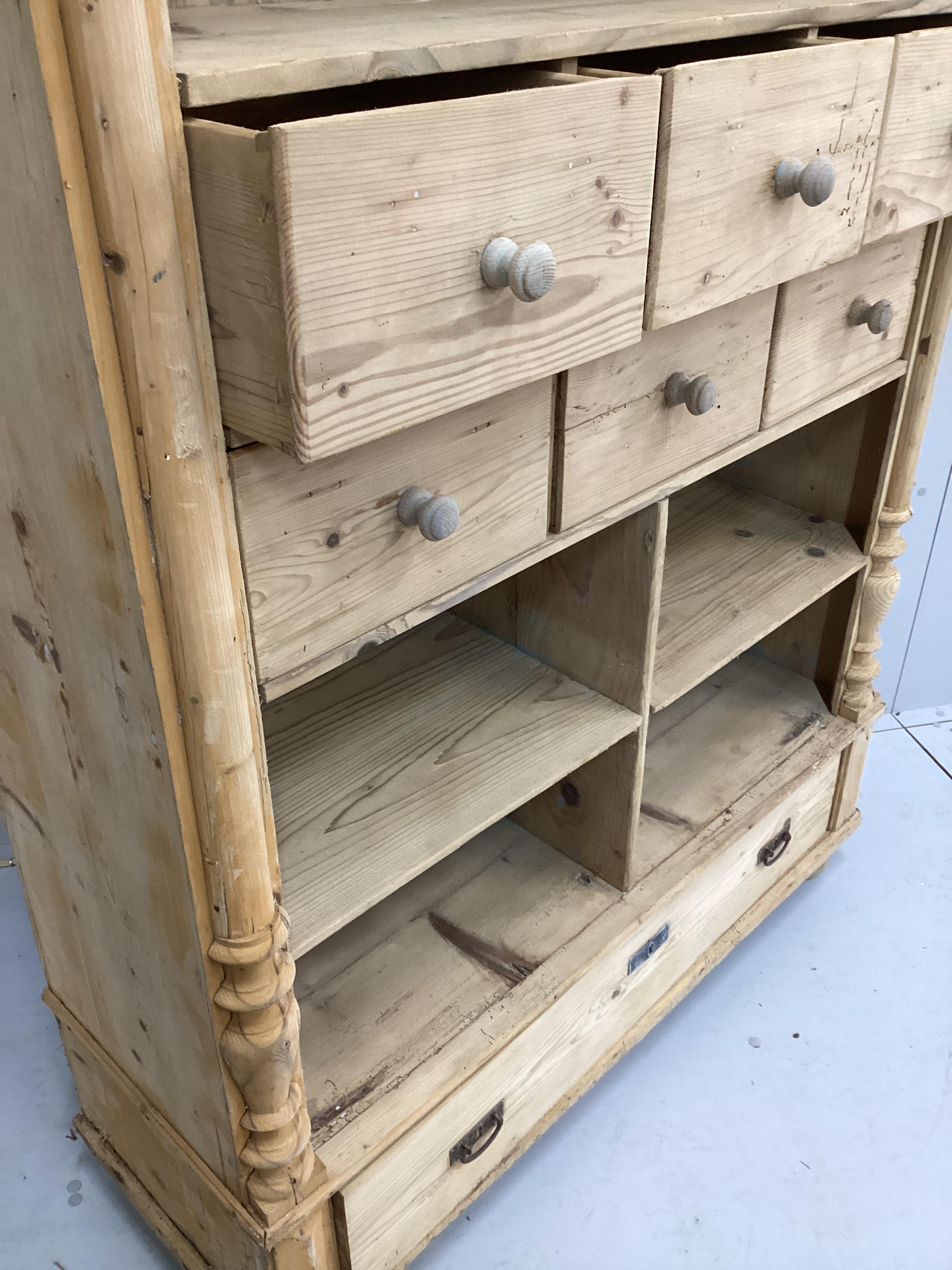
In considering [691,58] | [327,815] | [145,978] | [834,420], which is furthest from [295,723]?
[834,420]

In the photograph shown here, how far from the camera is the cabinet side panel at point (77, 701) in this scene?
2.22 ft

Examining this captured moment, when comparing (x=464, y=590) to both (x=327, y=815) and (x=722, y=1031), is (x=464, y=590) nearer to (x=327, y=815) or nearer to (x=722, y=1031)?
(x=327, y=815)

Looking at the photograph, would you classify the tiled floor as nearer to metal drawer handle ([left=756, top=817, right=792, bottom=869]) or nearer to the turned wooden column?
metal drawer handle ([left=756, top=817, right=792, bottom=869])

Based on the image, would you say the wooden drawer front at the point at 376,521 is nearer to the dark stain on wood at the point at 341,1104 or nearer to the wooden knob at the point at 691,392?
the wooden knob at the point at 691,392

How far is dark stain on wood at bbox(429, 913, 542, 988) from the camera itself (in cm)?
131

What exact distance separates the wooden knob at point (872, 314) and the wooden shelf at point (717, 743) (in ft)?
2.24

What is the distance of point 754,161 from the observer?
94cm

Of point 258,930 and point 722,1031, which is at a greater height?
point 258,930

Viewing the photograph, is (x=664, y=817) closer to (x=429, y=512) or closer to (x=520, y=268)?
(x=429, y=512)

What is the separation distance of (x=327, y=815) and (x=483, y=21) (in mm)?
738

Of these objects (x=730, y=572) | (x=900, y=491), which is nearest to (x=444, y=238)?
(x=730, y=572)

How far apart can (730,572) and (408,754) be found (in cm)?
64

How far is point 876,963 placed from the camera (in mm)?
A: 1782

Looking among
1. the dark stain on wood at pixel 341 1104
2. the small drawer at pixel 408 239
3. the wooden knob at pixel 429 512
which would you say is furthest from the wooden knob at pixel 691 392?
the dark stain on wood at pixel 341 1104
